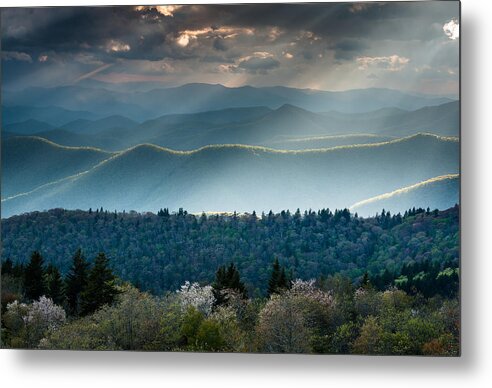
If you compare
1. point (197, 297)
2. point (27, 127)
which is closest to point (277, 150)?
point (197, 297)

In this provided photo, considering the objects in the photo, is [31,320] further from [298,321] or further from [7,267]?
[298,321]

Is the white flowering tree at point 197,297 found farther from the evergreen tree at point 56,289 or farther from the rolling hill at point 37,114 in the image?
the rolling hill at point 37,114

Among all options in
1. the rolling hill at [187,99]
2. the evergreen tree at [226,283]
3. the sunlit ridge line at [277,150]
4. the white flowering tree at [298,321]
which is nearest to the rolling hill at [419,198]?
the sunlit ridge line at [277,150]

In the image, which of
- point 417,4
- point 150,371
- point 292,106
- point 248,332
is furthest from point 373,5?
point 150,371

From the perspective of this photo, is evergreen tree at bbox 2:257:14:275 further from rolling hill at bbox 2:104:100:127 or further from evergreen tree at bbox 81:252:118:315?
rolling hill at bbox 2:104:100:127

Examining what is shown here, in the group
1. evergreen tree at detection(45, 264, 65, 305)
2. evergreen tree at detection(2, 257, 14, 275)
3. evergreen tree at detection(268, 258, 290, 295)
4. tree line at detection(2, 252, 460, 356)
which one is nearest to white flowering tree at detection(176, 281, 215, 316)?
tree line at detection(2, 252, 460, 356)
